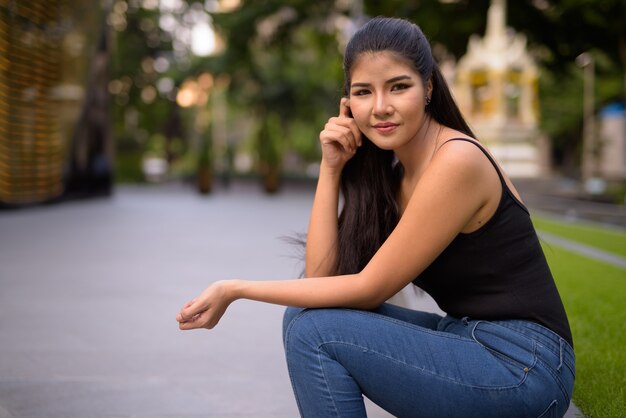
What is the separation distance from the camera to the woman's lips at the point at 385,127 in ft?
8.14

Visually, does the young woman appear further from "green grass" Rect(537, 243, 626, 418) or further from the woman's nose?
"green grass" Rect(537, 243, 626, 418)

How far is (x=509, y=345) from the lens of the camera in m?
2.25

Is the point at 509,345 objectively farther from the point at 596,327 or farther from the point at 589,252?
the point at 589,252

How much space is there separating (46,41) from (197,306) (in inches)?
576

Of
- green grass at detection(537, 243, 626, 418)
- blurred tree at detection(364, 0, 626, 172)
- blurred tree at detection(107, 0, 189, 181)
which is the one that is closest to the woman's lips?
green grass at detection(537, 243, 626, 418)

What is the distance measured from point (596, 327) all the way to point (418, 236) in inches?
123

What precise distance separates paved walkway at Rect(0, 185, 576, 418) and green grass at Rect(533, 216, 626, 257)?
166 inches

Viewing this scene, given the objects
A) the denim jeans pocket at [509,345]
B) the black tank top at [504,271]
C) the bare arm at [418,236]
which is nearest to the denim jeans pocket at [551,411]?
the denim jeans pocket at [509,345]

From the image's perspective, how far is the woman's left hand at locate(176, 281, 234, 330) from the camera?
96.8 inches

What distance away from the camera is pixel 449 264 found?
7.86ft

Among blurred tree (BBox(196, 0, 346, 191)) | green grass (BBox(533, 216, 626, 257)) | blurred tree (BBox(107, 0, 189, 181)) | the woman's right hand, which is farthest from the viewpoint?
blurred tree (BBox(107, 0, 189, 181))

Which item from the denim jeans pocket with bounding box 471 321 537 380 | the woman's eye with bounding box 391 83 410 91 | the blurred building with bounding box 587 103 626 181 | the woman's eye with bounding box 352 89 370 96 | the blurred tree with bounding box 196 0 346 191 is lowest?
the blurred building with bounding box 587 103 626 181

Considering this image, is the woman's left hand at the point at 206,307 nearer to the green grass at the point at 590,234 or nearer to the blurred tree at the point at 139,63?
the green grass at the point at 590,234

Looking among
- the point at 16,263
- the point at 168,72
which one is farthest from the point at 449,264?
the point at 168,72
